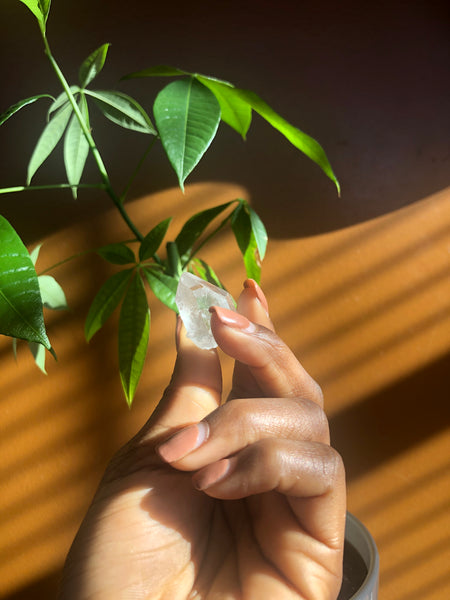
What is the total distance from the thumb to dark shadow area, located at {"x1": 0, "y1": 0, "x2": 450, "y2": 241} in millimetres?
762

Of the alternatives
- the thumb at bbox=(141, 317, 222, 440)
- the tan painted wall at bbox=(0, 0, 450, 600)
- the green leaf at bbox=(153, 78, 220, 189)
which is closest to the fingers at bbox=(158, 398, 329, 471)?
the thumb at bbox=(141, 317, 222, 440)

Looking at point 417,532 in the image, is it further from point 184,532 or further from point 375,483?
point 184,532

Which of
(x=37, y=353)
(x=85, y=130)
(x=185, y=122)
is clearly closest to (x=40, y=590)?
(x=37, y=353)

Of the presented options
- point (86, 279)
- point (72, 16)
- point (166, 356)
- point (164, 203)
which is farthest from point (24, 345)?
point (72, 16)

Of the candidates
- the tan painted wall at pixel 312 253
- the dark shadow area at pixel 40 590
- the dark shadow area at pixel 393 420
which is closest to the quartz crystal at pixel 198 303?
the tan painted wall at pixel 312 253

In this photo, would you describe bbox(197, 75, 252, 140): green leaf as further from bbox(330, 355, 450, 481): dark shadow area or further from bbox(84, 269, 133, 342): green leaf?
bbox(330, 355, 450, 481): dark shadow area

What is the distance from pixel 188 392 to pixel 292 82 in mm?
984

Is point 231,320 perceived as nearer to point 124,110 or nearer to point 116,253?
point 116,253

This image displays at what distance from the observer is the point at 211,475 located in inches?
18.8

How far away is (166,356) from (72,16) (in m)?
0.97

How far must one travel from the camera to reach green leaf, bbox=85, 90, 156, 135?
2.69 ft

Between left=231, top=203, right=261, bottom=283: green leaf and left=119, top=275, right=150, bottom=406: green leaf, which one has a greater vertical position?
left=231, top=203, right=261, bottom=283: green leaf

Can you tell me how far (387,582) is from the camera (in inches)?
55.1

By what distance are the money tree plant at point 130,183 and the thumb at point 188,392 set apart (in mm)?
156
